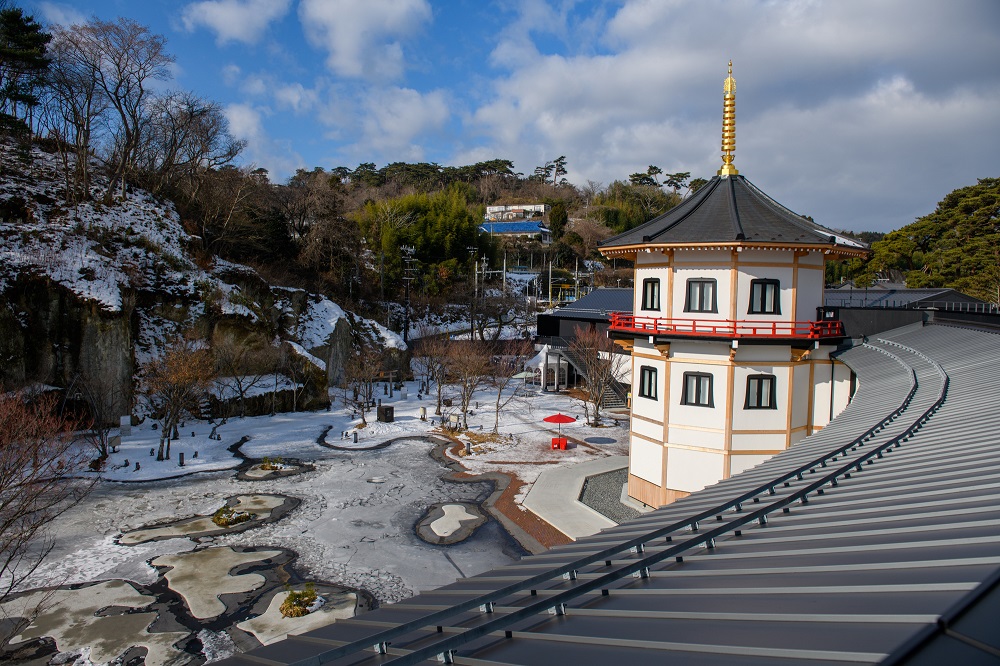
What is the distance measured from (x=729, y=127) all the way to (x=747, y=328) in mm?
7198

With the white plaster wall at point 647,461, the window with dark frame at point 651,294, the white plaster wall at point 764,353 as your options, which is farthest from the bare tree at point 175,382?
the white plaster wall at point 764,353

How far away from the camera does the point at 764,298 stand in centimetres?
1638

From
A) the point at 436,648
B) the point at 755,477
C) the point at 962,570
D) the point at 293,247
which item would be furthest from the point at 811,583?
the point at 293,247

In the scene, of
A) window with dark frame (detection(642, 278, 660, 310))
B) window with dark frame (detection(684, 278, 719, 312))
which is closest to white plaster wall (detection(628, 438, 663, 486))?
window with dark frame (detection(642, 278, 660, 310))

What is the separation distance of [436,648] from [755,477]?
20.2 ft

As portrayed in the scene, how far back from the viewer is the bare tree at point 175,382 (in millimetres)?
23609

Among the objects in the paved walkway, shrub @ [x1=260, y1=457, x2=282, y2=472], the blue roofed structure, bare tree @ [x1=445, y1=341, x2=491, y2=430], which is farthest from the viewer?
the blue roofed structure

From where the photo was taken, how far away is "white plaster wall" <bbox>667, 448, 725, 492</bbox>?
16766mm

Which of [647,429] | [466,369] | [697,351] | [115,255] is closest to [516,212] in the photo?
[466,369]

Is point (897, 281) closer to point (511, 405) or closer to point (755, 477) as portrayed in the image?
point (511, 405)

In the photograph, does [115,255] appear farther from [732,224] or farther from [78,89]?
[732,224]

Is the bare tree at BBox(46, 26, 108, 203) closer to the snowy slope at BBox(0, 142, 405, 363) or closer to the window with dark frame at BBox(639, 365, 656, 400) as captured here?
the snowy slope at BBox(0, 142, 405, 363)

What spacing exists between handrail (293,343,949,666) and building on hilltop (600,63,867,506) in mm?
7777

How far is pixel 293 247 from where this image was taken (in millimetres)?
49688
